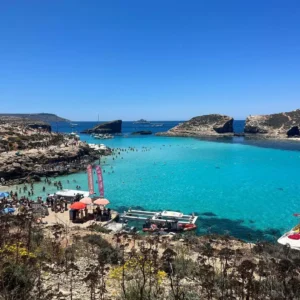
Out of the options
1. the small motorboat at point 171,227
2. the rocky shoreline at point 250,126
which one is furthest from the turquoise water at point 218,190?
the rocky shoreline at point 250,126

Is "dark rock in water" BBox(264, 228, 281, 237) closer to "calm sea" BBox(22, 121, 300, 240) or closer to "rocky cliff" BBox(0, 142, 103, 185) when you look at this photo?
"calm sea" BBox(22, 121, 300, 240)

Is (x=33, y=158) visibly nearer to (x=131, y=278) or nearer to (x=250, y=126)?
(x=131, y=278)

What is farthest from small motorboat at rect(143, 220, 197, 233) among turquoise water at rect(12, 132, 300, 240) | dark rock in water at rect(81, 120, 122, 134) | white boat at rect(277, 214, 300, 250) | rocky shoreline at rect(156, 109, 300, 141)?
dark rock in water at rect(81, 120, 122, 134)

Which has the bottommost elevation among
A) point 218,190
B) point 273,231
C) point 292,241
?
point 273,231

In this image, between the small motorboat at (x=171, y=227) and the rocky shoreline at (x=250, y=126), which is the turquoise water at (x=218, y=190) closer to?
the small motorboat at (x=171, y=227)

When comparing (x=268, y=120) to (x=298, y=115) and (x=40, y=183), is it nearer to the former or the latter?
(x=298, y=115)

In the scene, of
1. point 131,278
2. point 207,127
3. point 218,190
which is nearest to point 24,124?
point 207,127

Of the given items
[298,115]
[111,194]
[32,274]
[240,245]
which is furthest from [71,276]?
[298,115]
